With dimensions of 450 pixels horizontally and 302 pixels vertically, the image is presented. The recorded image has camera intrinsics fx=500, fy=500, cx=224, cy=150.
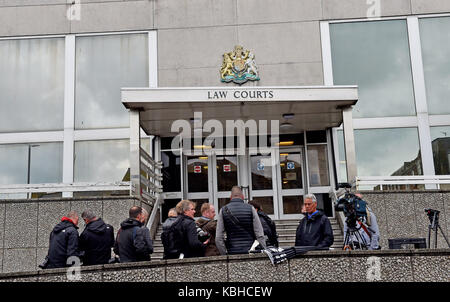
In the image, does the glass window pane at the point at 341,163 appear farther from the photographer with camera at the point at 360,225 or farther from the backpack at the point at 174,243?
the backpack at the point at 174,243

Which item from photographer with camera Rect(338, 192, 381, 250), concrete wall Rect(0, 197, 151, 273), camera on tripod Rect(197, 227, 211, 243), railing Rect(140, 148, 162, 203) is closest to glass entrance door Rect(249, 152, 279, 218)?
railing Rect(140, 148, 162, 203)

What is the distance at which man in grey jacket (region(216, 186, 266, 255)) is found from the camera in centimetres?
588

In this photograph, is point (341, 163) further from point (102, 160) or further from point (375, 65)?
point (102, 160)

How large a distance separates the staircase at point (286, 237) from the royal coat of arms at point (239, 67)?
4075 mm

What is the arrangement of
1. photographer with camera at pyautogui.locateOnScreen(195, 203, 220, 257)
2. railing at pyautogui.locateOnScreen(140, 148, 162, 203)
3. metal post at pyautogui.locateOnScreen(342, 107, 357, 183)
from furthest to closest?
railing at pyautogui.locateOnScreen(140, 148, 162, 203), metal post at pyautogui.locateOnScreen(342, 107, 357, 183), photographer with camera at pyautogui.locateOnScreen(195, 203, 220, 257)

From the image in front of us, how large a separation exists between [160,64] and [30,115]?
3.83 meters

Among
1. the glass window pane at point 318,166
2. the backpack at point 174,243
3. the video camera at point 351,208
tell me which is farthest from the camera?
the glass window pane at point 318,166

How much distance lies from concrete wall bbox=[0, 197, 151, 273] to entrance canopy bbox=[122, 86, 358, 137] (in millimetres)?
2184

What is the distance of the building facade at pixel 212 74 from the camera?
13.3 m

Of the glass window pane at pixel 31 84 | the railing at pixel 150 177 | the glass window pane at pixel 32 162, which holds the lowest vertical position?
the railing at pixel 150 177

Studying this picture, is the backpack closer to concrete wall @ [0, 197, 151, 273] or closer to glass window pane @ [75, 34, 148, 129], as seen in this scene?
concrete wall @ [0, 197, 151, 273]

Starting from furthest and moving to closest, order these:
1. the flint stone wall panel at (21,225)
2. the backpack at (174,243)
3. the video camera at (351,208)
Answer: the flint stone wall panel at (21,225) < the video camera at (351,208) < the backpack at (174,243)

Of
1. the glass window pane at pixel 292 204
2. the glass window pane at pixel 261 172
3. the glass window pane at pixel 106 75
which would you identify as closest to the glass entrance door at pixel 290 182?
the glass window pane at pixel 292 204

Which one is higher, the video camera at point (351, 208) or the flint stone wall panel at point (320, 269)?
the video camera at point (351, 208)
